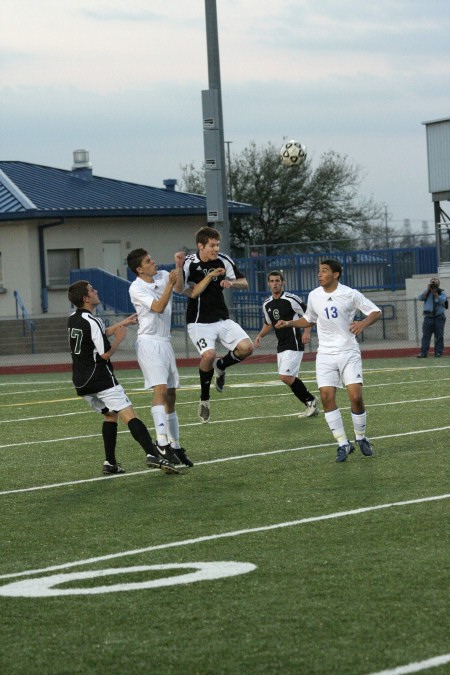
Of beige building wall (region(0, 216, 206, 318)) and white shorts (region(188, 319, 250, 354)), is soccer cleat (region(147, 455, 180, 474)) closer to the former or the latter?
white shorts (region(188, 319, 250, 354))

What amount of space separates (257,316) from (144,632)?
31.1 m

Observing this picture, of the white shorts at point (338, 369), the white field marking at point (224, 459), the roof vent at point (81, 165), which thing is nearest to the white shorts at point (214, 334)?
the white field marking at point (224, 459)

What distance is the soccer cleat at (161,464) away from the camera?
414 inches

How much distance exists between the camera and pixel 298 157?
33.8m

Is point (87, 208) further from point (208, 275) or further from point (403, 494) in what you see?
point (403, 494)

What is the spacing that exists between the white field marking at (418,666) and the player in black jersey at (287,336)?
1032cm

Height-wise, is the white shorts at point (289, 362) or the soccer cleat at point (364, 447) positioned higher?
the white shorts at point (289, 362)

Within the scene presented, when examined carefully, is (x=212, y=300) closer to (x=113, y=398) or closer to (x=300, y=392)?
(x=113, y=398)

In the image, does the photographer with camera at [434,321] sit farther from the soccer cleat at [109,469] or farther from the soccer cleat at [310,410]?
the soccer cleat at [109,469]

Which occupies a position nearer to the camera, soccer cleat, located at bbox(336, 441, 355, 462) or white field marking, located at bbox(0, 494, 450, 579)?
white field marking, located at bbox(0, 494, 450, 579)

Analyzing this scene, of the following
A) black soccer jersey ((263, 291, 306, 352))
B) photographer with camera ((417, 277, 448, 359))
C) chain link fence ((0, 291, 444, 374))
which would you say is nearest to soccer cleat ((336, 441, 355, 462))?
black soccer jersey ((263, 291, 306, 352))

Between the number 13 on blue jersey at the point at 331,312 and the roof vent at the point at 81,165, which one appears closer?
the number 13 on blue jersey at the point at 331,312

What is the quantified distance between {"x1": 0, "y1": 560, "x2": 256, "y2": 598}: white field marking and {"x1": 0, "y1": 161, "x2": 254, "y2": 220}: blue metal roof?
35209 mm

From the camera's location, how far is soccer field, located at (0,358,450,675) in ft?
17.7
